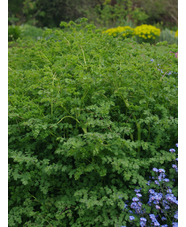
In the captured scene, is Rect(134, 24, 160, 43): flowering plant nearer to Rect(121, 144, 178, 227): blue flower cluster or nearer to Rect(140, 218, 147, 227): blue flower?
Rect(121, 144, 178, 227): blue flower cluster

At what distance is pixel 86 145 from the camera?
206 cm

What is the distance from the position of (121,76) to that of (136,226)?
47.9 inches

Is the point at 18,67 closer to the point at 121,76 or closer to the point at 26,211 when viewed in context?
the point at 121,76

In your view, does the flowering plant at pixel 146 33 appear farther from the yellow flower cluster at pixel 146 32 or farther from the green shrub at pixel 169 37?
the green shrub at pixel 169 37

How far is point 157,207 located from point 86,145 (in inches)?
26.8

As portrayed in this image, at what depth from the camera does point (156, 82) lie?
2.43 m

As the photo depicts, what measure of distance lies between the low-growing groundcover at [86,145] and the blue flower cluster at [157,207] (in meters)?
0.09

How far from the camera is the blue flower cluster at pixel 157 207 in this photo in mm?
1908

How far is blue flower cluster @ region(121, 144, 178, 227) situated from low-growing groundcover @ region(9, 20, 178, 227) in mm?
94

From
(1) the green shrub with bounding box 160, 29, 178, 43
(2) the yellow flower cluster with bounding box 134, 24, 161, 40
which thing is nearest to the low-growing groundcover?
(2) the yellow flower cluster with bounding box 134, 24, 161, 40

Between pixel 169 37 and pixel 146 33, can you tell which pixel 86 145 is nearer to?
pixel 146 33

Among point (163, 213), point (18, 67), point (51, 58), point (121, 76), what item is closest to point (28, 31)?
point (18, 67)

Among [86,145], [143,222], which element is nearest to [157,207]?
[143,222]

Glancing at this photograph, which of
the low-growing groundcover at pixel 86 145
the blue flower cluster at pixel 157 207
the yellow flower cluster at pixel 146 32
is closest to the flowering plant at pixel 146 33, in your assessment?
the yellow flower cluster at pixel 146 32
